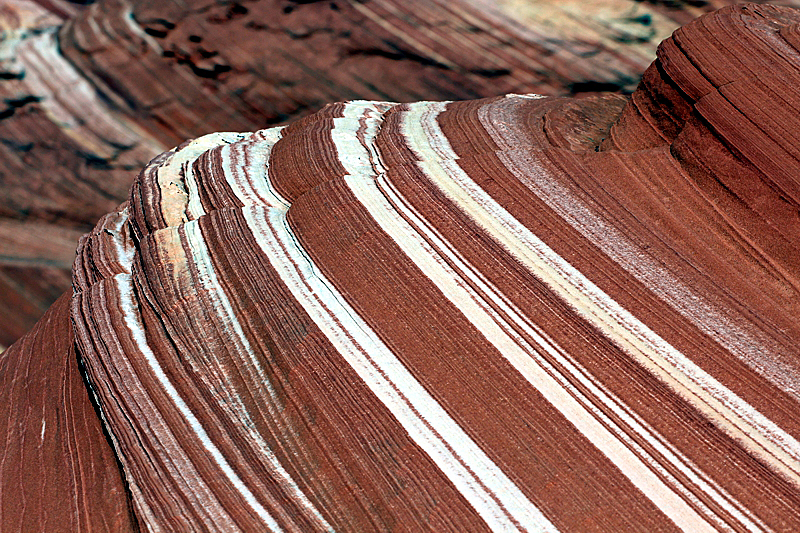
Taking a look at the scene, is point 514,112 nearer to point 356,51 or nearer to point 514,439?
point 514,439

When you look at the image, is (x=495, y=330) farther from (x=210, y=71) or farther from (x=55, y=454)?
(x=210, y=71)

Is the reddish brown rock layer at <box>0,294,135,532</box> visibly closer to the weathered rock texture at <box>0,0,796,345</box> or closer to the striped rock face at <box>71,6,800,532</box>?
the striped rock face at <box>71,6,800,532</box>

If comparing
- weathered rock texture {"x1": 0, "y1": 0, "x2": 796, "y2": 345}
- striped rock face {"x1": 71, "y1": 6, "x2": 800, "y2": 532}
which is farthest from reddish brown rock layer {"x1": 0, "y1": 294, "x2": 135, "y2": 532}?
weathered rock texture {"x1": 0, "y1": 0, "x2": 796, "y2": 345}

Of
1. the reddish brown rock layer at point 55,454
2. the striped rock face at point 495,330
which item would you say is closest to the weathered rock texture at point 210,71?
the striped rock face at point 495,330

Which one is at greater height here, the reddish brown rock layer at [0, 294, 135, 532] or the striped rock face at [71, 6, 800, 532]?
the striped rock face at [71, 6, 800, 532]

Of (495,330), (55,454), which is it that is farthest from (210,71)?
(495,330)

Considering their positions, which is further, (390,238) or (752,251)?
(390,238)

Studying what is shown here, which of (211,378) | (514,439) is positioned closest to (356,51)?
(211,378)
